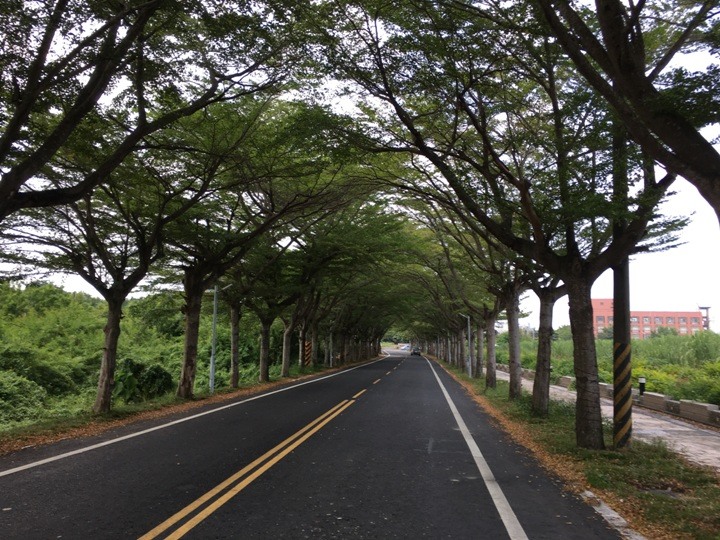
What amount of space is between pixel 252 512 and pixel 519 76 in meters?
9.60

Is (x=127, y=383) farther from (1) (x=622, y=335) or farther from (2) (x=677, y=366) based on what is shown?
(2) (x=677, y=366)

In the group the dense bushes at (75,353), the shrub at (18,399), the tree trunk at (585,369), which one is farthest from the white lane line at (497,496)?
the shrub at (18,399)

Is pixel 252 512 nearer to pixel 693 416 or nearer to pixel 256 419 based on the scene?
pixel 256 419

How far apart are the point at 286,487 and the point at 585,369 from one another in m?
5.98

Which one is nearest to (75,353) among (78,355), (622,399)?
(78,355)

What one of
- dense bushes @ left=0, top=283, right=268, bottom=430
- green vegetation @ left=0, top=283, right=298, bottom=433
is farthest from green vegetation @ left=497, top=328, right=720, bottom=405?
dense bushes @ left=0, top=283, right=268, bottom=430

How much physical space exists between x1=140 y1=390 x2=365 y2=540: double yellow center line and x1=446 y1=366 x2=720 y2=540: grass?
14.0ft

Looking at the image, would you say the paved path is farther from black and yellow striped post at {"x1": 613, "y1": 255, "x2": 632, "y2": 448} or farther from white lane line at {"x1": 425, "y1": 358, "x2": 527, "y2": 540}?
white lane line at {"x1": 425, "y1": 358, "x2": 527, "y2": 540}

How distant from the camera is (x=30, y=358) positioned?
86.1 ft

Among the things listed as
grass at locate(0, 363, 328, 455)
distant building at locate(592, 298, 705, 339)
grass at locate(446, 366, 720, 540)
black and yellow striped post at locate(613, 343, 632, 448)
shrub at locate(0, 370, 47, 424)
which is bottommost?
shrub at locate(0, 370, 47, 424)

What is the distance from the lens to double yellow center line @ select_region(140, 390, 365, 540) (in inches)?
190

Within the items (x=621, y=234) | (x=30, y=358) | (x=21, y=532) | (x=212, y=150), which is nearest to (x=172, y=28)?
(x=212, y=150)

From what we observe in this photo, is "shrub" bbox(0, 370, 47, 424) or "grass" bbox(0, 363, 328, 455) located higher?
"grass" bbox(0, 363, 328, 455)

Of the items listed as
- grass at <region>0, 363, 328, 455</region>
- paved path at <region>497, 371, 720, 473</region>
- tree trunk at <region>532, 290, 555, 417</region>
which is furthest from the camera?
tree trunk at <region>532, 290, 555, 417</region>
